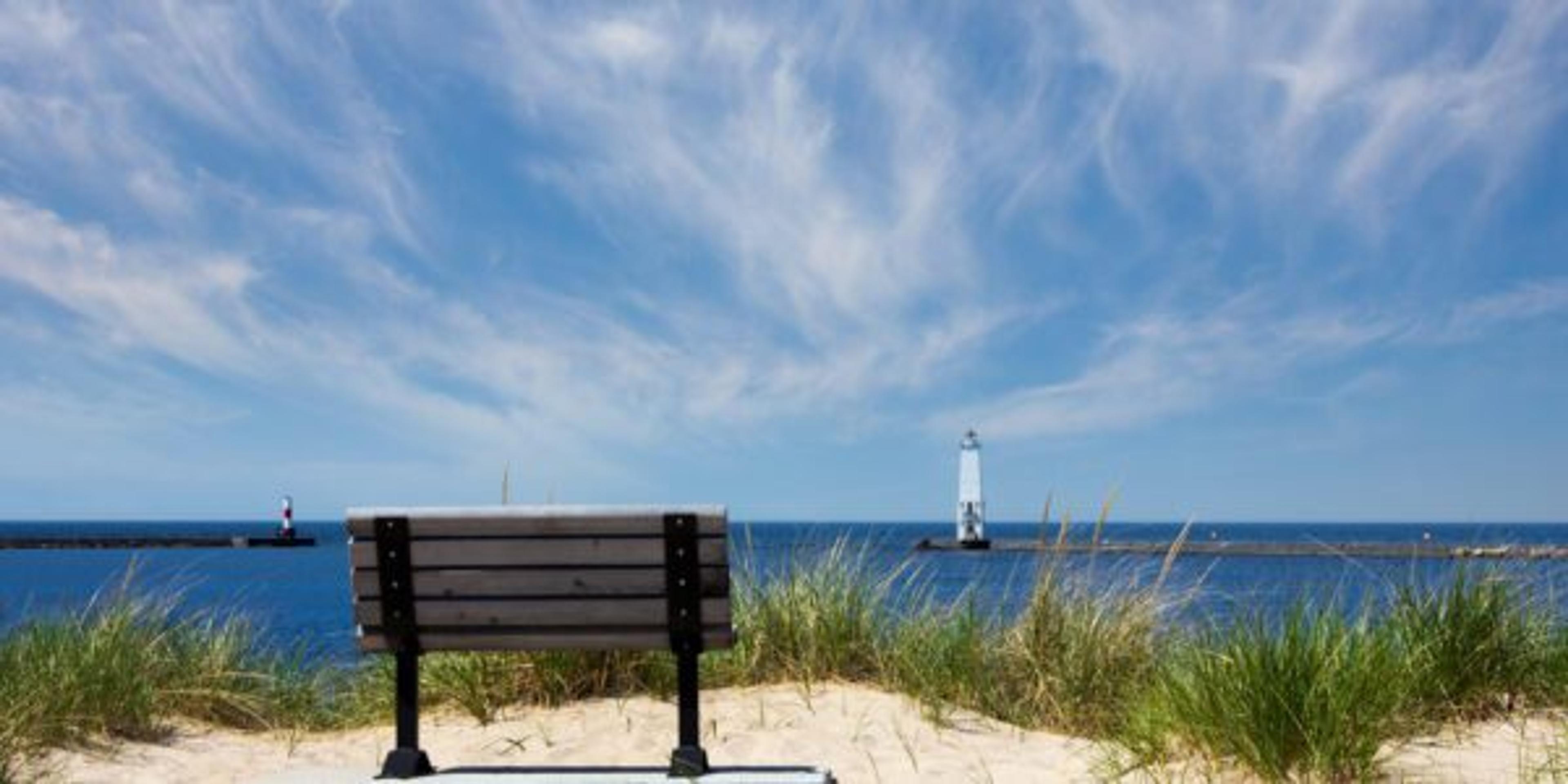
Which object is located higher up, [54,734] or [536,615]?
[536,615]

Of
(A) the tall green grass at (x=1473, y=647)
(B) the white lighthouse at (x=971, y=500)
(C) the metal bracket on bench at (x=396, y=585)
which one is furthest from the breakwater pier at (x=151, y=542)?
(A) the tall green grass at (x=1473, y=647)

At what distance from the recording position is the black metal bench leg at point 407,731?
4.34 metres

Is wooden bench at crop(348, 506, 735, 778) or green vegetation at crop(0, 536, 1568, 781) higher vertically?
wooden bench at crop(348, 506, 735, 778)

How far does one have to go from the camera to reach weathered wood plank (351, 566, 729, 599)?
4078 millimetres

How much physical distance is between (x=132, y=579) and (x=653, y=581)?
14.0 ft

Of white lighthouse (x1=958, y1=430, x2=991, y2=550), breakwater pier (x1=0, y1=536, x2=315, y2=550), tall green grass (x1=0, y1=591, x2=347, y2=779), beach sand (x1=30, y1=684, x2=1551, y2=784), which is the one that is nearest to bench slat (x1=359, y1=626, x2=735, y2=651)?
beach sand (x1=30, y1=684, x2=1551, y2=784)

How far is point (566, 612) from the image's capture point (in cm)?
412

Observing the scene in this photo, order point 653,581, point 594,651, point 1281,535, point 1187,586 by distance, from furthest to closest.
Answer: point 1281,535 → point 1187,586 → point 594,651 → point 653,581

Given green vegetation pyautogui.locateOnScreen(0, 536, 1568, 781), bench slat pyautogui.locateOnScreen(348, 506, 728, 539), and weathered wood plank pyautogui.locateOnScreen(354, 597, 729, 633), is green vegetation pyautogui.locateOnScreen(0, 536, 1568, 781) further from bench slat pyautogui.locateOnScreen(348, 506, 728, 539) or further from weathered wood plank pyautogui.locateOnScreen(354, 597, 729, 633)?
bench slat pyautogui.locateOnScreen(348, 506, 728, 539)

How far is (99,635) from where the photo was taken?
6.29m

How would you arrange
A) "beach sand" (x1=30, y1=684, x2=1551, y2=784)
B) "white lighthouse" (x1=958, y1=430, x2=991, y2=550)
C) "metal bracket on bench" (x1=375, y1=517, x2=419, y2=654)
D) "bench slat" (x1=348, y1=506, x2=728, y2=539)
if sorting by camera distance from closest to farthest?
"bench slat" (x1=348, y1=506, x2=728, y2=539) → "metal bracket on bench" (x1=375, y1=517, x2=419, y2=654) → "beach sand" (x1=30, y1=684, x2=1551, y2=784) → "white lighthouse" (x1=958, y1=430, x2=991, y2=550)

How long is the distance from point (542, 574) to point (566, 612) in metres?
0.14

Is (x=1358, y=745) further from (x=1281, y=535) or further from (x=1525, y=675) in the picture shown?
(x=1281, y=535)

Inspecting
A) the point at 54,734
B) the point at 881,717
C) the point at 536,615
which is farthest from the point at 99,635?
the point at 881,717
